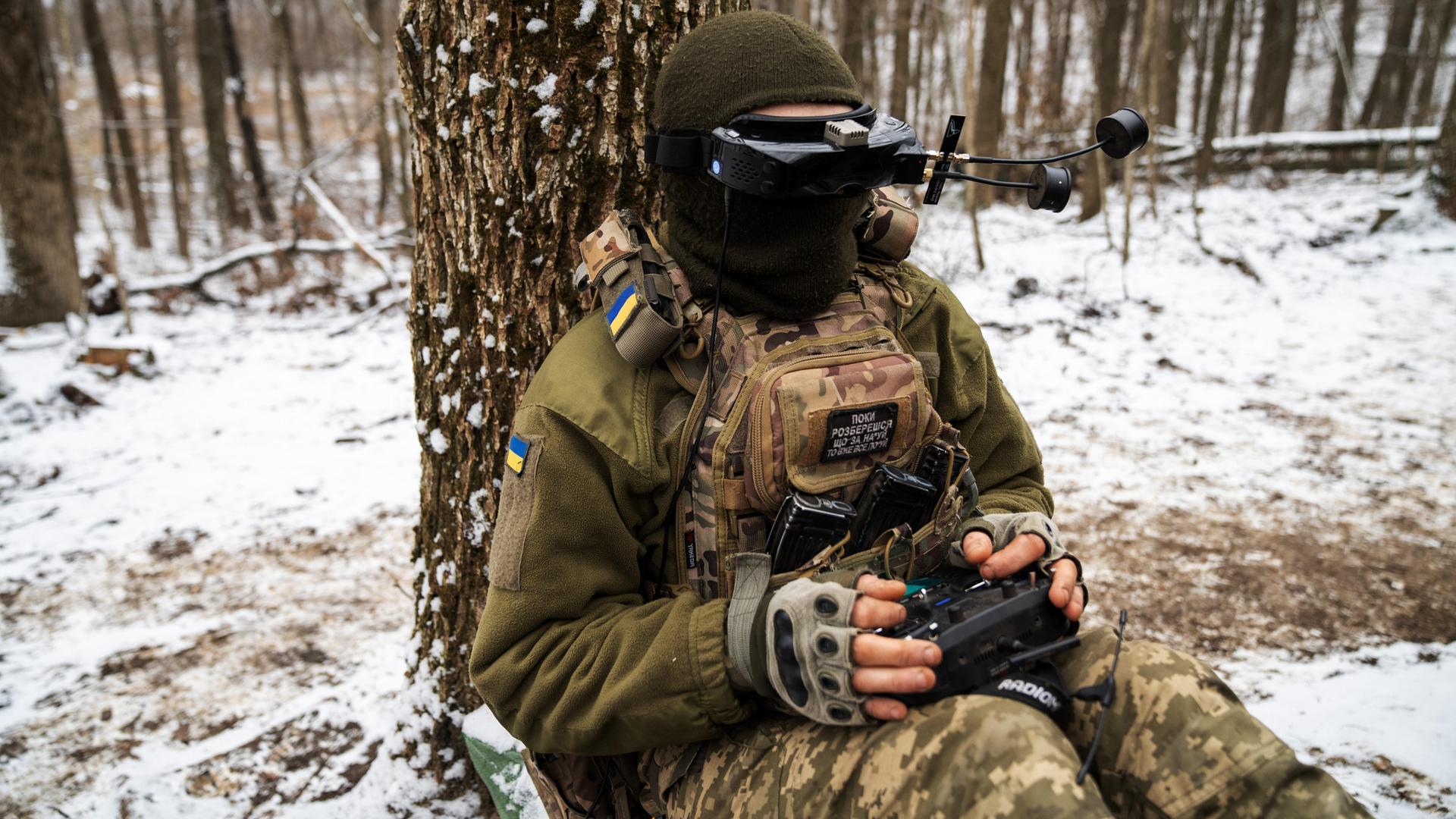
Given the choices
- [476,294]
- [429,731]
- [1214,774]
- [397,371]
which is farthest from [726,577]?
[397,371]

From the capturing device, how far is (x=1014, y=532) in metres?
1.66

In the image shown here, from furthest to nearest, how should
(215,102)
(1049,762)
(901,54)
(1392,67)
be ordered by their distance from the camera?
(1392,67), (215,102), (901,54), (1049,762)

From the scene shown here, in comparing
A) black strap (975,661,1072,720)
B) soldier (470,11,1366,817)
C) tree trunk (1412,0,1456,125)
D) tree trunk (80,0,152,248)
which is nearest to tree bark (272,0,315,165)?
tree trunk (80,0,152,248)

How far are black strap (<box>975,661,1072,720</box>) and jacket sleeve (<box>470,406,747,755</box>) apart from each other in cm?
46

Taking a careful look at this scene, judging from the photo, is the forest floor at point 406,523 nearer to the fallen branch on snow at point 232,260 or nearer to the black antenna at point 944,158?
the fallen branch on snow at point 232,260

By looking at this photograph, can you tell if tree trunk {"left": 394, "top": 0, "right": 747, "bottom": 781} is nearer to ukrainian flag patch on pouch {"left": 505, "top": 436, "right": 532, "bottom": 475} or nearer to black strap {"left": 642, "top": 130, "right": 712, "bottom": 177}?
black strap {"left": 642, "top": 130, "right": 712, "bottom": 177}

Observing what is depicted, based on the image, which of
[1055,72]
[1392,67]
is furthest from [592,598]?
[1392,67]

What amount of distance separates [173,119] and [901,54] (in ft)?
44.6

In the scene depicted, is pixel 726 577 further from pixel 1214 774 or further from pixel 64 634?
pixel 64 634

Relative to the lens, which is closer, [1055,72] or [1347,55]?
[1347,55]

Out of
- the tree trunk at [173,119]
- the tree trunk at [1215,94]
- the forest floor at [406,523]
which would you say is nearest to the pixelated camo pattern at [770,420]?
the forest floor at [406,523]

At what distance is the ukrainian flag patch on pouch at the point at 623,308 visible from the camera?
150 centimetres

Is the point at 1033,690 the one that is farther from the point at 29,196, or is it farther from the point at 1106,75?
the point at 1106,75

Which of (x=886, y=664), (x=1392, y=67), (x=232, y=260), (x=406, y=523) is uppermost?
(x=1392, y=67)
